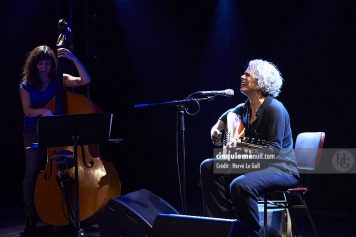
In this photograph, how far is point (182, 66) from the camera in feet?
20.0

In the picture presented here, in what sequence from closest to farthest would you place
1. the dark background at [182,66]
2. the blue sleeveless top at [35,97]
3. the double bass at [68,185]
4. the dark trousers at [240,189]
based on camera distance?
the dark trousers at [240,189]
the double bass at [68,185]
the blue sleeveless top at [35,97]
the dark background at [182,66]

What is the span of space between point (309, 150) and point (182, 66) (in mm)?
2759

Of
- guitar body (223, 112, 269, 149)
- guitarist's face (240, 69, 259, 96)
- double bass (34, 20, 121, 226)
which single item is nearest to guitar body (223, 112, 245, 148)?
guitar body (223, 112, 269, 149)

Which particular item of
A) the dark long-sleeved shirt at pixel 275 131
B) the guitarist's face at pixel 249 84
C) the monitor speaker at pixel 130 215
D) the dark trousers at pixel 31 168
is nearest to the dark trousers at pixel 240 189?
the dark long-sleeved shirt at pixel 275 131

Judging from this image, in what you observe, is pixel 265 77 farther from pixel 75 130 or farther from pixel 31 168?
pixel 31 168

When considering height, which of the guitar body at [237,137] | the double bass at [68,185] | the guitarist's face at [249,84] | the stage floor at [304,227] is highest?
the guitarist's face at [249,84]

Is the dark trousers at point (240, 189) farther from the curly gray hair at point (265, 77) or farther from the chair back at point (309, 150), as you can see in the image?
the curly gray hair at point (265, 77)

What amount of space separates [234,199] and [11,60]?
4682 mm

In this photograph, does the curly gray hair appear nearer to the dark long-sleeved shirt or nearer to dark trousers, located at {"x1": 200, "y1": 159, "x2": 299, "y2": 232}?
A: the dark long-sleeved shirt

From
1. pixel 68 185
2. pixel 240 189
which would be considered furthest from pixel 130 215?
pixel 68 185

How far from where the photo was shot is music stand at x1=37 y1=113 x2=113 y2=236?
134 inches

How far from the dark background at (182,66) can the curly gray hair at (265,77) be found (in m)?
1.65

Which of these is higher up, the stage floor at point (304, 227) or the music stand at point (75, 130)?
the music stand at point (75, 130)

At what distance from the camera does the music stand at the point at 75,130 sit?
11.2 ft
